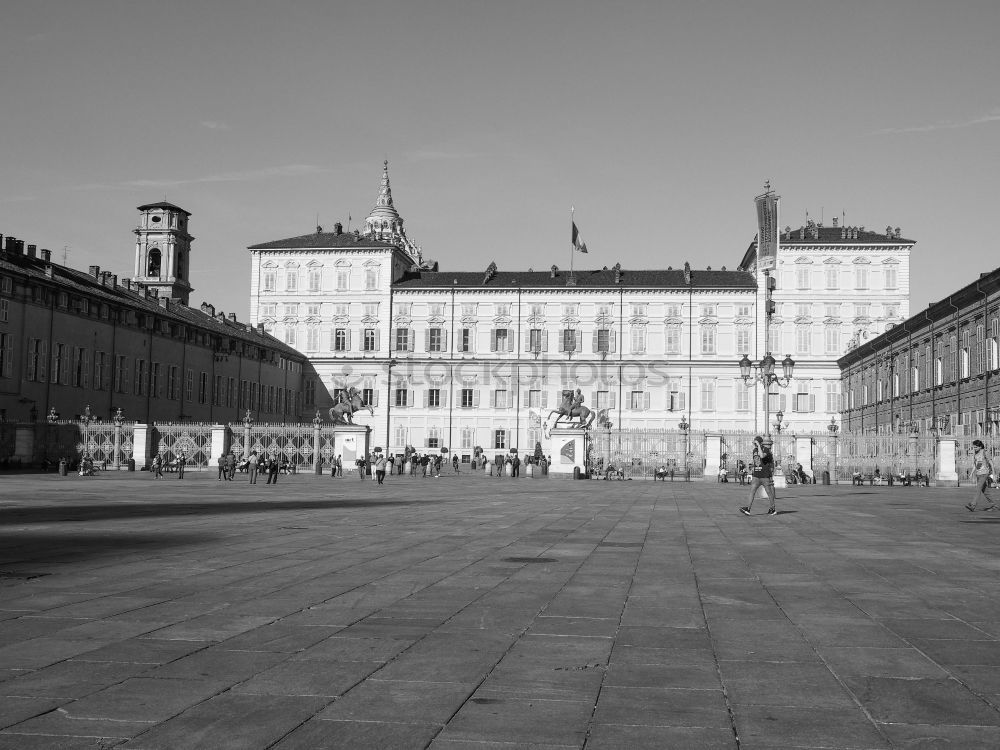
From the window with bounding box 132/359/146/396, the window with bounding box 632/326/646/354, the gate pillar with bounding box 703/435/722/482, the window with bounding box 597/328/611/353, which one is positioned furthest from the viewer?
the window with bounding box 597/328/611/353

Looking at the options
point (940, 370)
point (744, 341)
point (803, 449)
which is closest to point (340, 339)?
point (744, 341)

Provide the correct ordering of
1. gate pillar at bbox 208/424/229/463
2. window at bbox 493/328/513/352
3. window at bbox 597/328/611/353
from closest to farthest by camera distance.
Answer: gate pillar at bbox 208/424/229/463 < window at bbox 597/328/611/353 < window at bbox 493/328/513/352

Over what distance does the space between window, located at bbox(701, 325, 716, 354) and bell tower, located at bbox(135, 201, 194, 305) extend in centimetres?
4312

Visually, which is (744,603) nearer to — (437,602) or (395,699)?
(437,602)

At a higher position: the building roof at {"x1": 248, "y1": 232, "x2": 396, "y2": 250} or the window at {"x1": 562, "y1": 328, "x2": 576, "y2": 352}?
the building roof at {"x1": 248, "y1": 232, "x2": 396, "y2": 250}

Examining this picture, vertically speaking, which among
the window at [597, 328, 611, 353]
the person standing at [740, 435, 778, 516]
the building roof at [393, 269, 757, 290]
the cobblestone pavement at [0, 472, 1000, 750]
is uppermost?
the building roof at [393, 269, 757, 290]

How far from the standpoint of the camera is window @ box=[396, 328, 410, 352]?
3383 inches

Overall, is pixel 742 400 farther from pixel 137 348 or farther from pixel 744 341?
pixel 137 348

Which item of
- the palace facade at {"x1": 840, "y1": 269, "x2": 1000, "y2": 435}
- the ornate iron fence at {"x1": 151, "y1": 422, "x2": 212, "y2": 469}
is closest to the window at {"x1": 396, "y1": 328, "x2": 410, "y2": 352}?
the ornate iron fence at {"x1": 151, "y1": 422, "x2": 212, "y2": 469}

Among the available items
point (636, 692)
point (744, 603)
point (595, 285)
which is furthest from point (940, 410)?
point (636, 692)

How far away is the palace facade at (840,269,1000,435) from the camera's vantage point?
46.0 meters

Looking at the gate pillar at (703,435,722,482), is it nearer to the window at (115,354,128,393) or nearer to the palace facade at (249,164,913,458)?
the palace facade at (249,164,913,458)

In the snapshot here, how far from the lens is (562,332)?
84.9 m

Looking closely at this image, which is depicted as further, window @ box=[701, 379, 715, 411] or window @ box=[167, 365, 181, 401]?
window @ box=[701, 379, 715, 411]
